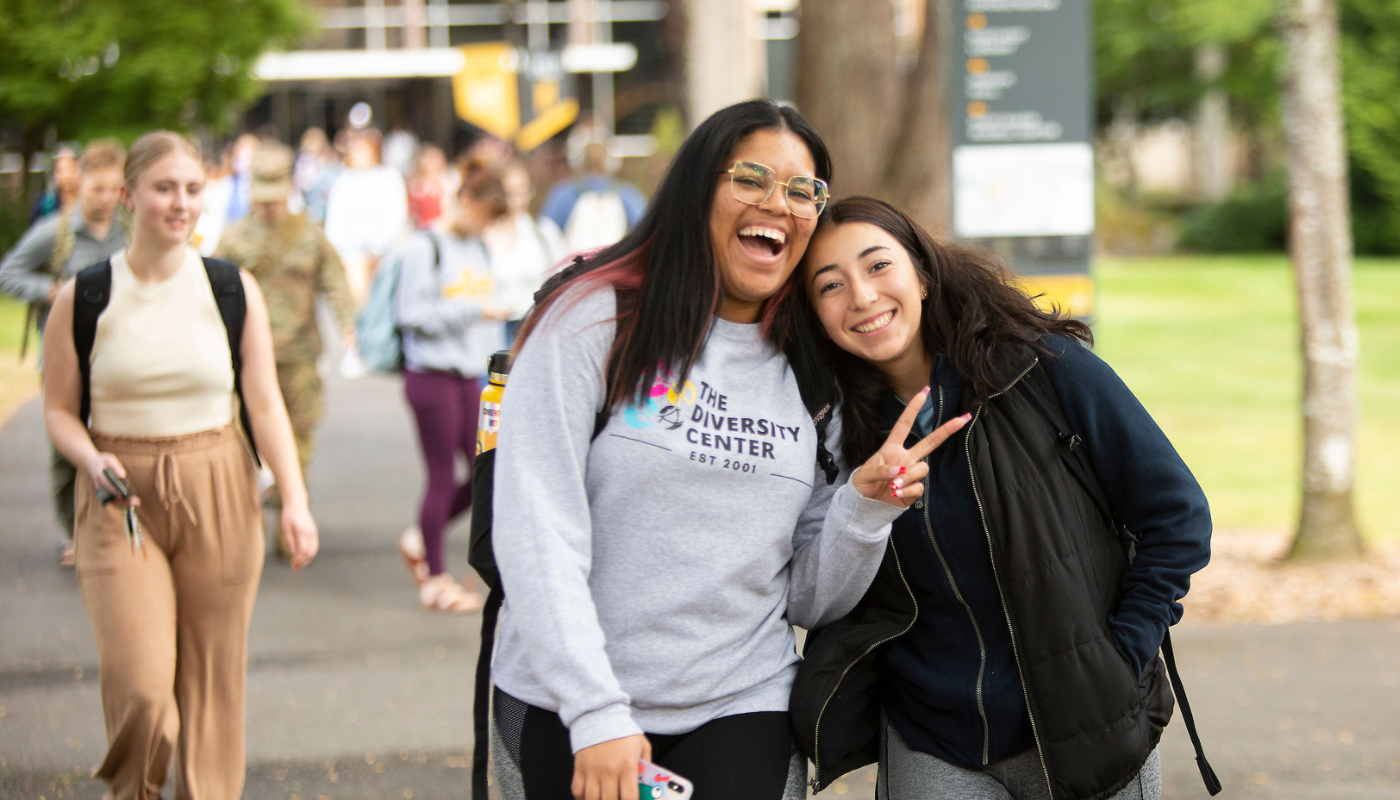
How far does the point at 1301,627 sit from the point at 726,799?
4703 mm

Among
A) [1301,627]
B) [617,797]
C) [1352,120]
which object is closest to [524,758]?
[617,797]

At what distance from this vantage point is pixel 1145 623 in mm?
2559

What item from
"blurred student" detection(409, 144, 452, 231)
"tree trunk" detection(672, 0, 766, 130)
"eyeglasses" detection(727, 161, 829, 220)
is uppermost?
"tree trunk" detection(672, 0, 766, 130)

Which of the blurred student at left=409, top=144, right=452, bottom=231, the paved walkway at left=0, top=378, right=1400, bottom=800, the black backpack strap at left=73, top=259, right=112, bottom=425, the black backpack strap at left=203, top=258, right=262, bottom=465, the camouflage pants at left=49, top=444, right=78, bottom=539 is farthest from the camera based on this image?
the blurred student at left=409, top=144, right=452, bottom=231

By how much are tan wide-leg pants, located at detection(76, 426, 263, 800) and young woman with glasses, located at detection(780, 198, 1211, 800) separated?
1805 millimetres

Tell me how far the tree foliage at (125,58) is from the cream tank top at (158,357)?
1715 cm

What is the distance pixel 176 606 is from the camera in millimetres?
3605

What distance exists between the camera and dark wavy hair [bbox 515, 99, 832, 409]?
2.40m

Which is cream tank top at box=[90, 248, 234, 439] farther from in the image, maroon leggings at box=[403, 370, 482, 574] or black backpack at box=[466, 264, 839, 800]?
maroon leggings at box=[403, 370, 482, 574]

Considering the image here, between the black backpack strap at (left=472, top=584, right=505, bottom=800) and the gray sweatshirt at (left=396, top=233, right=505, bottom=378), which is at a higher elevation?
the gray sweatshirt at (left=396, top=233, right=505, bottom=378)

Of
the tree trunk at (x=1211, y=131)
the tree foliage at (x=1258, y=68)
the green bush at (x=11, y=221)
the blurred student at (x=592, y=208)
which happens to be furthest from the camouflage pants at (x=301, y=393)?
the tree trunk at (x=1211, y=131)

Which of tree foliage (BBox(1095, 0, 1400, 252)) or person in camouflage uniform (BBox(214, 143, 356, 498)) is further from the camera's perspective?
tree foliage (BBox(1095, 0, 1400, 252))

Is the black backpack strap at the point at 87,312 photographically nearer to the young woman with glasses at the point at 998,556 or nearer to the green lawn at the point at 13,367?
the young woman with glasses at the point at 998,556

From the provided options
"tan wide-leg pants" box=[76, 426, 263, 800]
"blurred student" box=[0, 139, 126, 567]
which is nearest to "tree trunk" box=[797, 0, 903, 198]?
"blurred student" box=[0, 139, 126, 567]
